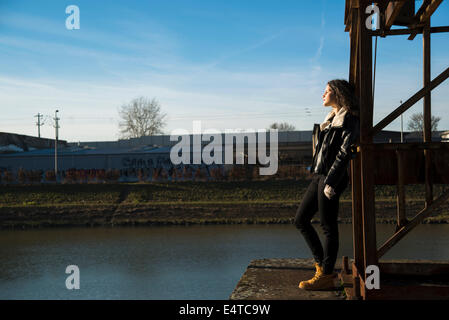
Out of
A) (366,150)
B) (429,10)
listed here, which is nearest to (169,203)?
(429,10)

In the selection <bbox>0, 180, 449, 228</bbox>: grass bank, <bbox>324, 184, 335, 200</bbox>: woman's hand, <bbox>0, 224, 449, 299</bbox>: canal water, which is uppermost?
<bbox>324, 184, 335, 200</bbox>: woman's hand

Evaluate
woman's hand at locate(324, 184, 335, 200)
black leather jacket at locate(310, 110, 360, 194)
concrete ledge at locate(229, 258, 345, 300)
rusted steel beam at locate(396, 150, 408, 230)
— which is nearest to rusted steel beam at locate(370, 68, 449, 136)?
black leather jacket at locate(310, 110, 360, 194)

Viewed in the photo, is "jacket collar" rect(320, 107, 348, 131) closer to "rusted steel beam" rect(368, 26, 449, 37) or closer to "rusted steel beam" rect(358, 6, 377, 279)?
"rusted steel beam" rect(358, 6, 377, 279)

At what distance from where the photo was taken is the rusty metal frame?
450cm

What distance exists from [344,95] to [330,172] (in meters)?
0.82

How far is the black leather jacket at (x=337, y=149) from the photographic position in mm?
4508

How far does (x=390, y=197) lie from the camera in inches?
1168

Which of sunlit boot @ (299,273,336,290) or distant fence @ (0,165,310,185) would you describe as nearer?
sunlit boot @ (299,273,336,290)

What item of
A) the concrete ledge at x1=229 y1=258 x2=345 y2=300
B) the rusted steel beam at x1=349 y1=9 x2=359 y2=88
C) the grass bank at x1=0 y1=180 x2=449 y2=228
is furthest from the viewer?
the grass bank at x1=0 y1=180 x2=449 y2=228

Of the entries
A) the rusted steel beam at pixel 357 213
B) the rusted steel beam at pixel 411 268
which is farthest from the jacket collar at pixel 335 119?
the rusted steel beam at pixel 411 268

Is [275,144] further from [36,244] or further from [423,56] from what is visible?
[423,56]

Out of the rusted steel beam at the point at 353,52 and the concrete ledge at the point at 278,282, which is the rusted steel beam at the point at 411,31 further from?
the concrete ledge at the point at 278,282

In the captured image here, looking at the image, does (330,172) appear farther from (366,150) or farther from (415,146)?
(415,146)
